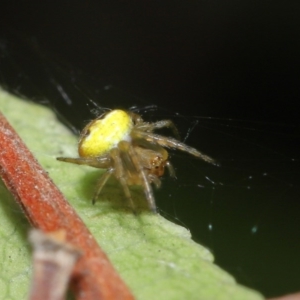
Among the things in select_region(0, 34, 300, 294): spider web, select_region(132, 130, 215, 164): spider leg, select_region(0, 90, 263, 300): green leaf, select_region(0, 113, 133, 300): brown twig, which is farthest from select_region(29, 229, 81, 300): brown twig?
select_region(0, 34, 300, 294): spider web

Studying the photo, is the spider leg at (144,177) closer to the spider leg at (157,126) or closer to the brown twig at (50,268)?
the spider leg at (157,126)

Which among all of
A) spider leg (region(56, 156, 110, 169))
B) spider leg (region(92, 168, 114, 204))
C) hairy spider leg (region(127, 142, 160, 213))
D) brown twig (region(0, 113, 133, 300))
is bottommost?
hairy spider leg (region(127, 142, 160, 213))

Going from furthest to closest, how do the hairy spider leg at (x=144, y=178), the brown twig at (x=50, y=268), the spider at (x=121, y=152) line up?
the spider at (x=121, y=152) → the hairy spider leg at (x=144, y=178) → the brown twig at (x=50, y=268)

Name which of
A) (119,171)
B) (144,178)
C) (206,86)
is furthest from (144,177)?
(206,86)

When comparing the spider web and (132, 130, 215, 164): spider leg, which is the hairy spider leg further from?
the spider web

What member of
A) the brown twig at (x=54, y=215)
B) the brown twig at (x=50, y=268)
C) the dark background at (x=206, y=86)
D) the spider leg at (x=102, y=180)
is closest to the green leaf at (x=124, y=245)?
the spider leg at (x=102, y=180)

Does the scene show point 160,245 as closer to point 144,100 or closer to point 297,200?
point 297,200

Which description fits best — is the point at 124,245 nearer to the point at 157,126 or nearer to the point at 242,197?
the point at 157,126
